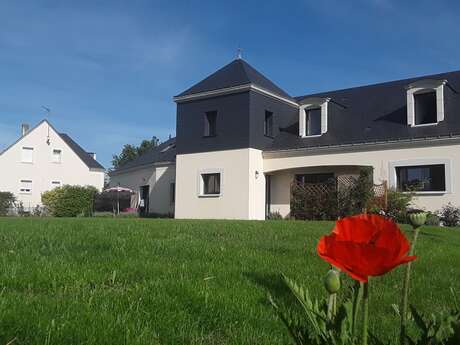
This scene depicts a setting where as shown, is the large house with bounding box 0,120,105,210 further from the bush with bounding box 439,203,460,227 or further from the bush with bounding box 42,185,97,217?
the bush with bounding box 439,203,460,227

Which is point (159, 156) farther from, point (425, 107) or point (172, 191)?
point (425, 107)

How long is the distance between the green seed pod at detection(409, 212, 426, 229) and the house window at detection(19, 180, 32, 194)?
49621 millimetres

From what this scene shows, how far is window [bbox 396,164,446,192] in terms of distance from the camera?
20703 mm

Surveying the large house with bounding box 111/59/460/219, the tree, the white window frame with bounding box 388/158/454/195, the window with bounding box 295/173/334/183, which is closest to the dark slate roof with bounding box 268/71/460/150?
the large house with bounding box 111/59/460/219

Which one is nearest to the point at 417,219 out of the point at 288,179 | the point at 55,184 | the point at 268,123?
the point at 288,179

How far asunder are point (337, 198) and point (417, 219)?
66.0ft

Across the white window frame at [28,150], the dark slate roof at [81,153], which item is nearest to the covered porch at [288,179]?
the dark slate roof at [81,153]

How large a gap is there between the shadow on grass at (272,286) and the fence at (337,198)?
1484 cm

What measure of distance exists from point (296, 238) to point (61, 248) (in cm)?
395

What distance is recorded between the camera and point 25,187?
47.2 meters

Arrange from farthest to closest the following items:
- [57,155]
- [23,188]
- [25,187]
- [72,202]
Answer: [57,155] → [25,187] → [23,188] → [72,202]

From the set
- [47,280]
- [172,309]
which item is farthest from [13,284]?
[172,309]

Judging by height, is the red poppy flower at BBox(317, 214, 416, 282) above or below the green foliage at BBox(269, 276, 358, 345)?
above

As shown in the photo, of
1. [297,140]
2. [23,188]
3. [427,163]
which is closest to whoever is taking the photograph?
[427,163]
